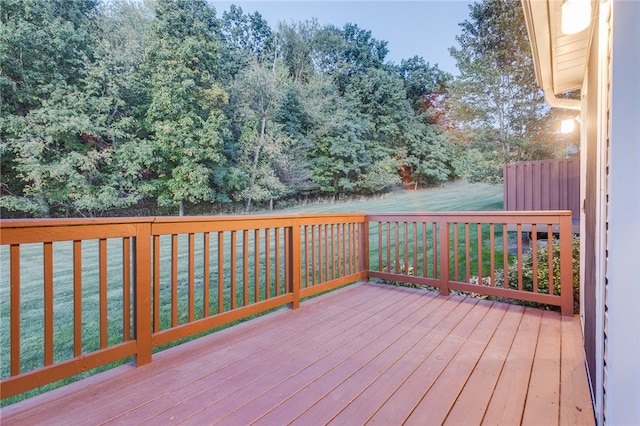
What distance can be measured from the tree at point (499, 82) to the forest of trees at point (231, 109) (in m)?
0.03

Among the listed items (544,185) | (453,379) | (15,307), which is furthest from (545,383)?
(544,185)

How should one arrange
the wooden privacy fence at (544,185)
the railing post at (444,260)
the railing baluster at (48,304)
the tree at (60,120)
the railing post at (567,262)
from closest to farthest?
the railing baluster at (48,304), the railing post at (567,262), the railing post at (444,260), the wooden privacy fence at (544,185), the tree at (60,120)

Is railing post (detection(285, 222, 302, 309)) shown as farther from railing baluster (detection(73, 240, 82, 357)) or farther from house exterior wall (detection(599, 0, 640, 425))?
house exterior wall (detection(599, 0, 640, 425))

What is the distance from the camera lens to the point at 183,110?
10.0 metres

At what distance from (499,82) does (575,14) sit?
27.1 feet

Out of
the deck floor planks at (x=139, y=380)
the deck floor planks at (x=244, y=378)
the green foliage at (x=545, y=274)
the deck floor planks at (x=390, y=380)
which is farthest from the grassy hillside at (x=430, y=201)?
the deck floor planks at (x=139, y=380)

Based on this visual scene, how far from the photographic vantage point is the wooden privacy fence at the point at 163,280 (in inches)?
63.7

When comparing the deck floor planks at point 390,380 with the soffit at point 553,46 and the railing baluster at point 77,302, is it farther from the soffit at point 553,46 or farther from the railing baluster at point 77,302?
the soffit at point 553,46

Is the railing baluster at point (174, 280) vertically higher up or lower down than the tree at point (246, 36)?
lower down

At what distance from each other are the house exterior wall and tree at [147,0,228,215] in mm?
10159

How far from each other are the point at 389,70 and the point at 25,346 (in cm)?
1267

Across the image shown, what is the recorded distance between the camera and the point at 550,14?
6.11ft

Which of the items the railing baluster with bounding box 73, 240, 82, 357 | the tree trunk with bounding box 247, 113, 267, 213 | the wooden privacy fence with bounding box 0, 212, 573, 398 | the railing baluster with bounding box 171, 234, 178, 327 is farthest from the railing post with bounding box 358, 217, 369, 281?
the tree trunk with bounding box 247, 113, 267, 213

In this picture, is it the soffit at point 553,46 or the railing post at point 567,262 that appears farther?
the railing post at point 567,262
